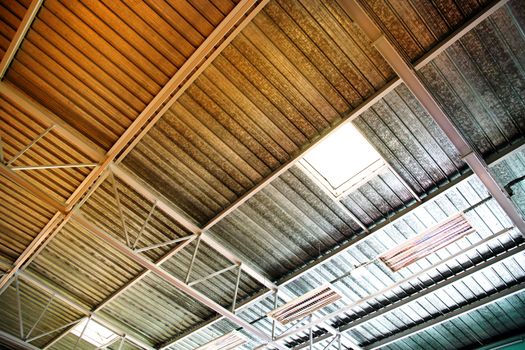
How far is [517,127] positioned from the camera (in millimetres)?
8273

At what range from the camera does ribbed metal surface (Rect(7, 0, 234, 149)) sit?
24.8ft

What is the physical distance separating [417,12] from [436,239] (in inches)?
183

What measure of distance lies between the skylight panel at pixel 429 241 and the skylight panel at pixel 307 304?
5.49 feet

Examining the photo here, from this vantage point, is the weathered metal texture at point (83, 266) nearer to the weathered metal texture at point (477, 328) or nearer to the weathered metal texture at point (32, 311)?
the weathered metal texture at point (32, 311)

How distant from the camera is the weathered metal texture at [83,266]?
40.3ft

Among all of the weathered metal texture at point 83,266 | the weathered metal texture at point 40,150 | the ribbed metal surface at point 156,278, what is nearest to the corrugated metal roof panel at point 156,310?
the ribbed metal surface at point 156,278

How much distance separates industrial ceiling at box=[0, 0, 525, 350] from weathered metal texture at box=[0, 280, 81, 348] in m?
1.26

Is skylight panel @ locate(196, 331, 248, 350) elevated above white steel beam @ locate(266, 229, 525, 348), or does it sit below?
below

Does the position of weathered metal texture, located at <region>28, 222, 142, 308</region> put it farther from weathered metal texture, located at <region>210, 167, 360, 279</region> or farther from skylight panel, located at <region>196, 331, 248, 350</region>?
weathered metal texture, located at <region>210, 167, 360, 279</region>

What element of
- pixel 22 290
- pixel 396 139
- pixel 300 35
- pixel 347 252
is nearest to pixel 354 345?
pixel 347 252

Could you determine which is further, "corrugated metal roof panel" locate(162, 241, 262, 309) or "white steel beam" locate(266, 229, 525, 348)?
"corrugated metal roof panel" locate(162, 241, 262, 309)

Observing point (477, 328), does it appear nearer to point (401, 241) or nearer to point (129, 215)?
point (401, 241)

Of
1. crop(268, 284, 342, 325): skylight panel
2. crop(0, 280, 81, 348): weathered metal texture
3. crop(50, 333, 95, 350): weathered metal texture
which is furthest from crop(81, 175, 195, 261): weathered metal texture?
crop(50, 333, 95, 350): weathered metal texture

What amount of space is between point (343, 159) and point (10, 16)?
7.63 metres
